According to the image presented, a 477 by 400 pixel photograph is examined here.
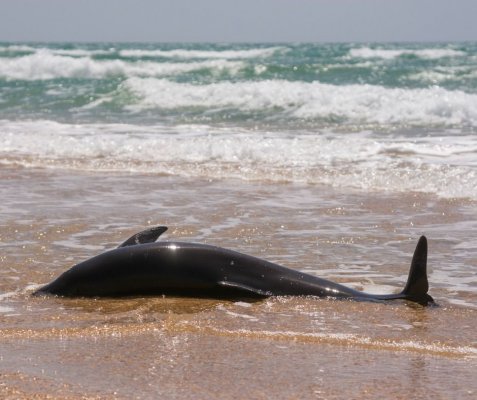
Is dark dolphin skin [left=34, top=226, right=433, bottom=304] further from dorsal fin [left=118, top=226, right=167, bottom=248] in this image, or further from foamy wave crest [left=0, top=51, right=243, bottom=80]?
foamy wave crest [left=0, top=51, right=243, bottom=80]

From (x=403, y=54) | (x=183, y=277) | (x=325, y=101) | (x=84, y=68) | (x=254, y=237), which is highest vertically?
(x=403, y=54)

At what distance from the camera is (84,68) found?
1419 inches

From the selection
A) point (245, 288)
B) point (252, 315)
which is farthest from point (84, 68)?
point (252, 315)

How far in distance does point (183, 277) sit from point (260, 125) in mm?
12597

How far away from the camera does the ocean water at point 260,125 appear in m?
11.6

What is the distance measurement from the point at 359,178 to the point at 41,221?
13.3ft

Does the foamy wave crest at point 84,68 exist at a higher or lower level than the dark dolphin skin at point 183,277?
higher

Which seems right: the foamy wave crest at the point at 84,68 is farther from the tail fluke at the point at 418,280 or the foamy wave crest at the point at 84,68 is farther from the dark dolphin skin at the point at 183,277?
the tail fluke at the point at 418,280

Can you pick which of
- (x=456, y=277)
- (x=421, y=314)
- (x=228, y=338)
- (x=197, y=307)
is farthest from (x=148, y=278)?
(x=456, y=277)

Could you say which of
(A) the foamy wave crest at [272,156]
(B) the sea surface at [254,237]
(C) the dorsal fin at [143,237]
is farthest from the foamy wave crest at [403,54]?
(C) the dorsal fin at [143,237]

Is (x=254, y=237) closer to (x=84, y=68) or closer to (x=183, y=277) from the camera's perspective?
(x=183, y=277)

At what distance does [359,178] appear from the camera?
10758 mm

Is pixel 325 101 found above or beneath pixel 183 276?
above

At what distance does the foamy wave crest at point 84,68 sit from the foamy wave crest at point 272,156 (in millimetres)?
18899
